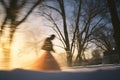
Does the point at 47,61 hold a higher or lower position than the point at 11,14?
lower

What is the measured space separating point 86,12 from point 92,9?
93 centimetres

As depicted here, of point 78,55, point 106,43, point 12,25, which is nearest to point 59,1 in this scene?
point 78,55

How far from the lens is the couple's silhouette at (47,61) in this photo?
1176cm

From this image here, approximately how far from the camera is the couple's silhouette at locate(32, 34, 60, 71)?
11.8m

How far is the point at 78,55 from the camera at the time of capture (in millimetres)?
39094

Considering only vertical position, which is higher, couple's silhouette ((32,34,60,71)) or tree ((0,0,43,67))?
tree ((0,0,43,67))

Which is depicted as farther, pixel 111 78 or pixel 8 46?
pixel 8 46

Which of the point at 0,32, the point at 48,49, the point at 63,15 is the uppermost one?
the point at 63,15

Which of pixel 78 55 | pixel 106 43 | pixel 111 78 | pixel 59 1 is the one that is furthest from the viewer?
pixel 106 43

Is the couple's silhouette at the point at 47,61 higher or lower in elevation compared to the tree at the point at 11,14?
lower

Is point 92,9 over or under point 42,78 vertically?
over

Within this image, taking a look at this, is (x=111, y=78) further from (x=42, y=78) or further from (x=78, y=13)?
(x=78, y=13)

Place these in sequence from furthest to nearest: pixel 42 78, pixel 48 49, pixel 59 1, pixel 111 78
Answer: pixel 59 1
pixel 48 49
pixel 111 78
pixel 42 78

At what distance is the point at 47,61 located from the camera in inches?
468
